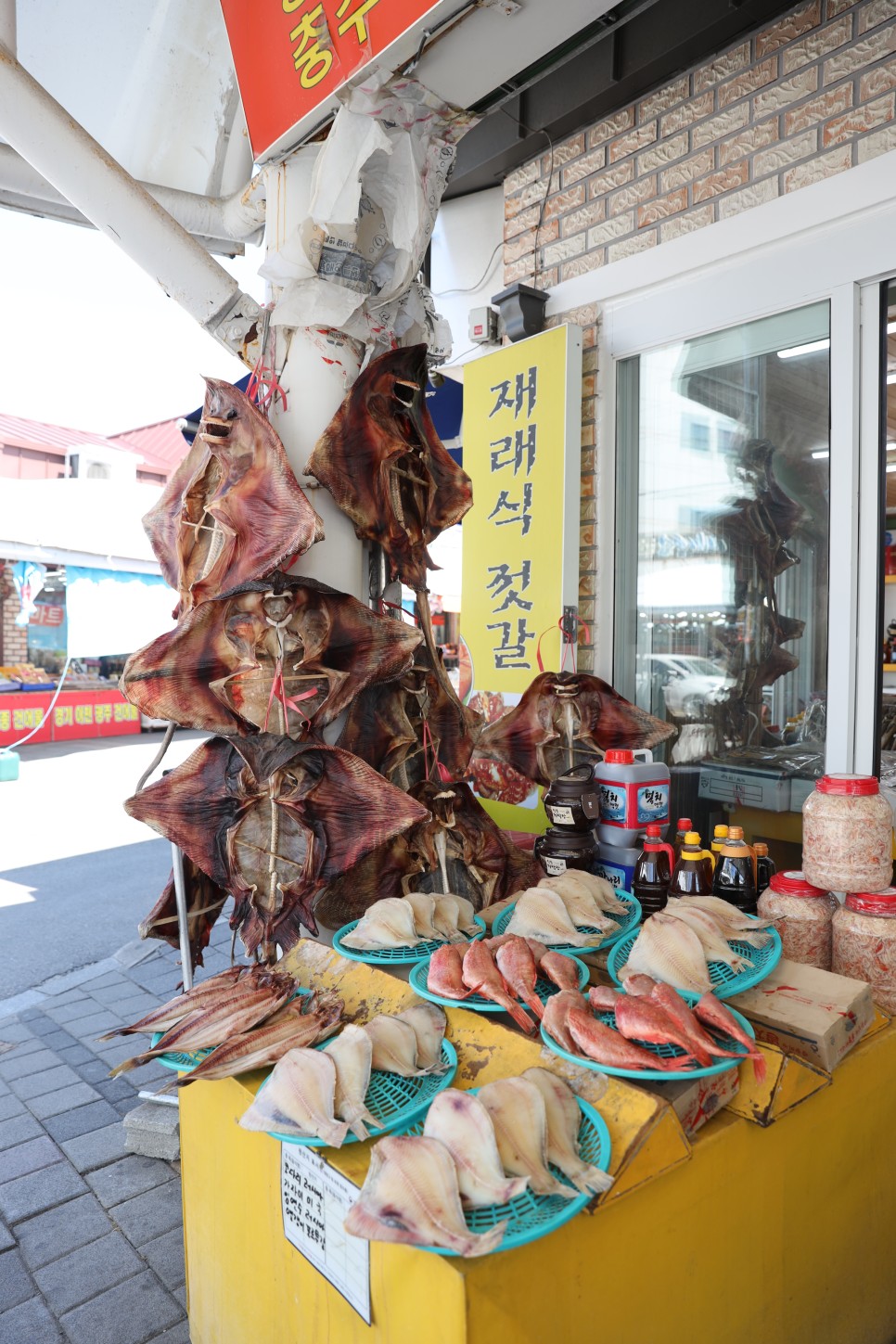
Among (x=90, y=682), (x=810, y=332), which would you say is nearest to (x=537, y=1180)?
(x=810, y=332)

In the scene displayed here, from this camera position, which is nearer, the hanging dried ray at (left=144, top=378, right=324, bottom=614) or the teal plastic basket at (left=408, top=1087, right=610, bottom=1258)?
the teal plastic basket at (left=408, top=1087, right=610, bottom=1258)

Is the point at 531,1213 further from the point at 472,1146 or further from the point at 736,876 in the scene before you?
the point at 736,876

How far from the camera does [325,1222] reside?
4.77 feet

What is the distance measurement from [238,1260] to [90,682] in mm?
15325

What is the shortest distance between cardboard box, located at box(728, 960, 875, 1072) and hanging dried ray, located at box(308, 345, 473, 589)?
159 cm

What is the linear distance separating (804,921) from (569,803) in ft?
2.54

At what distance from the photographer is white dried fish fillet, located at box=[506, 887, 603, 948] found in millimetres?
2020

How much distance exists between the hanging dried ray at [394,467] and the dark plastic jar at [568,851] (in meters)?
0.96

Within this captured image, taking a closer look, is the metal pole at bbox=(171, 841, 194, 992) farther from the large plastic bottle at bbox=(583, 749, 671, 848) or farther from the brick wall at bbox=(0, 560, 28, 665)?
the brick wall at bbox=(0, 560, 28, 665)

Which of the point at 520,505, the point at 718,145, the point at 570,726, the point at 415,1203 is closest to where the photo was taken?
the point at 415,1203

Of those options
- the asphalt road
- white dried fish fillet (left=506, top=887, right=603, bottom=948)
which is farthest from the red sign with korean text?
white dried fish fillet (left=506, top=887, right=603, bottom=948)

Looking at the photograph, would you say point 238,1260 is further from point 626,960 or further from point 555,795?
point 555,795

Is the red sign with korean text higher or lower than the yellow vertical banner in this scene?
lower

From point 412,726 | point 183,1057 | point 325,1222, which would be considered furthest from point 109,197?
point 325,1222
